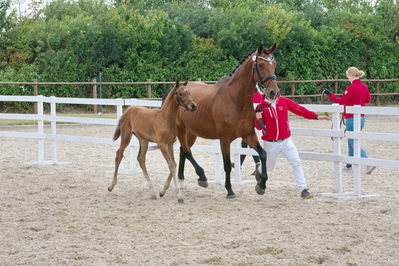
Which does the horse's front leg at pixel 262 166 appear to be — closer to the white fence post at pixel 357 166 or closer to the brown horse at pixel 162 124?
the brown horse at pixel 162 124

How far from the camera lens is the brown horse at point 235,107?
7.93 metres

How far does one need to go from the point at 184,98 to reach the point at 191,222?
1.79m

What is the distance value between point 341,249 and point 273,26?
24223 millimetres

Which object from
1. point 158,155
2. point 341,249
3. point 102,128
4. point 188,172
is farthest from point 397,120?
point 341,249

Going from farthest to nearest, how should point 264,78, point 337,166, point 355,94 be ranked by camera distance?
point 355,94, point 337,166, point 264,78

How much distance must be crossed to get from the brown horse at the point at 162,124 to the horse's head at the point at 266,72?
2.88ft

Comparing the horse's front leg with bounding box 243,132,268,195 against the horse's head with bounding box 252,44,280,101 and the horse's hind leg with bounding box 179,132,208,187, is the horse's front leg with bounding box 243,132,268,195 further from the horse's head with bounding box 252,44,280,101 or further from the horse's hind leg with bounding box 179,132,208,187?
the horse's hind leg with bounding box 179,132,208,187

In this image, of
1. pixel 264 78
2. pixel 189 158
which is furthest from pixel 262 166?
pixel 189 158

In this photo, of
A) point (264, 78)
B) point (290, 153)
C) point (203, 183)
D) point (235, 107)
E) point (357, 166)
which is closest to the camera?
point (264, 78)

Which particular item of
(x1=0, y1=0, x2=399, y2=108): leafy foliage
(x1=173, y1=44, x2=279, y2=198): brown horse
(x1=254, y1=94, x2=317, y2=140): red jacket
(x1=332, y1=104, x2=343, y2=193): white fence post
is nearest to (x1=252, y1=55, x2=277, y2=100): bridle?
(x1=173, y1=44, x2=279, y2=198): brown horse

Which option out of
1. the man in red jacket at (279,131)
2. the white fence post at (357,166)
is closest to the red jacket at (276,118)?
the man in red jacket at (279,131)

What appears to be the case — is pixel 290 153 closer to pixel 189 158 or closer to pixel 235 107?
pixel 235 107

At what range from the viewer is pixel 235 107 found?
27.2 ft

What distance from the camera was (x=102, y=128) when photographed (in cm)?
2012
